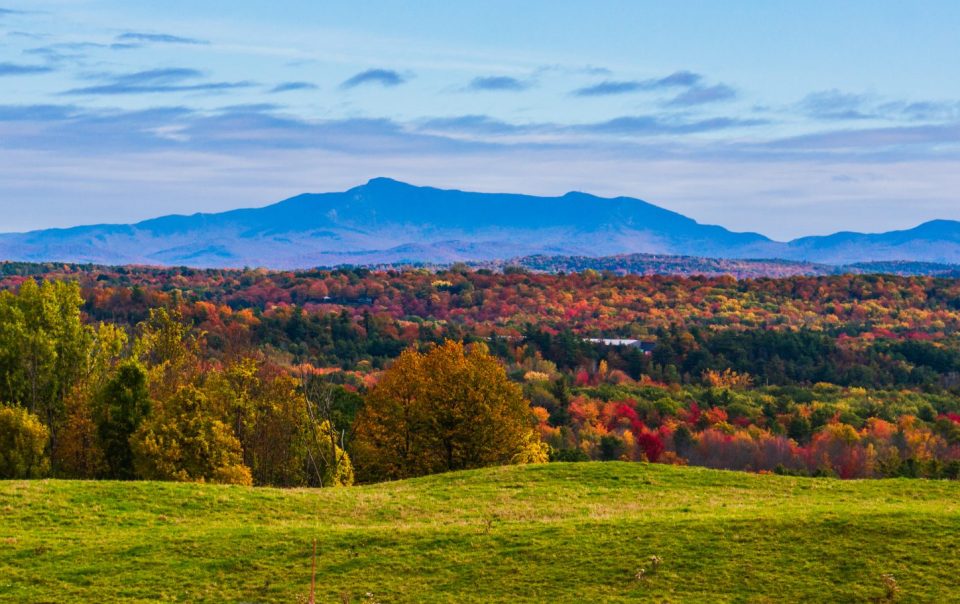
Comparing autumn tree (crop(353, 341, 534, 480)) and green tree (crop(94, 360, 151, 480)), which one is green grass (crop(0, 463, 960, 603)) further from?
autumn tree (crop(353, 341, 534, 480))

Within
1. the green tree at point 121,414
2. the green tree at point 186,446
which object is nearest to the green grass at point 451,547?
the green tree at point 186,446

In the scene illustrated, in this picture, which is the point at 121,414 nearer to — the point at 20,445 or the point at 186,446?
the point at 186,446

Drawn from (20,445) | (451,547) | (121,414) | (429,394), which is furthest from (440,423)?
(451,547)

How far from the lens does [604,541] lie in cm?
2561

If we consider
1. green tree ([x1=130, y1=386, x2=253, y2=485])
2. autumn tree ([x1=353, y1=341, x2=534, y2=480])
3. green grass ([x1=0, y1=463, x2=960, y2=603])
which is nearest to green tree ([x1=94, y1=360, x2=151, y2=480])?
green tree ([x1=130, y1=386, x2=253, y2=485])

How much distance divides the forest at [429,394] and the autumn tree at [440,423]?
3.7 inches

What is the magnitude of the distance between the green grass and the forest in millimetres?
12963

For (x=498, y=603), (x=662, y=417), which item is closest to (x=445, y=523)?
(x=498, y=603)

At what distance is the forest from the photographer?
154 ft

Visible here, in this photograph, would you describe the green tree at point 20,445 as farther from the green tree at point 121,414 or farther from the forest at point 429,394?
the green tree at point 121,414

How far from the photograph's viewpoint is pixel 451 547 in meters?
25.4

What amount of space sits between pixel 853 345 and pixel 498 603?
140 metres

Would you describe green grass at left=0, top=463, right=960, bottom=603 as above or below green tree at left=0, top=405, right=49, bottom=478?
above

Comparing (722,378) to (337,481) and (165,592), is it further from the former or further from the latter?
(165,592)
